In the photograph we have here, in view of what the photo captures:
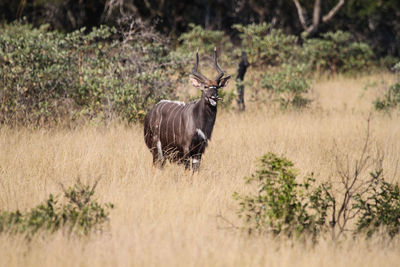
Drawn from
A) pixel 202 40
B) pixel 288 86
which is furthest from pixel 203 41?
pixel 288 86

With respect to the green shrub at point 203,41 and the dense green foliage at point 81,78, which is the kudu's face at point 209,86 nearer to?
the dense green foliage at point 81,78

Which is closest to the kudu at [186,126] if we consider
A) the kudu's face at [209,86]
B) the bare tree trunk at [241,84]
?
the kudu's face at [209,86]

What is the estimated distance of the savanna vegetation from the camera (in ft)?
12.9

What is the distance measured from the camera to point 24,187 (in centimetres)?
544

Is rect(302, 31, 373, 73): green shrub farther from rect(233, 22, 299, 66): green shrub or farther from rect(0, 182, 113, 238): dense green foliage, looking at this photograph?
rect(0, 182, 113, 238): dense green foliage

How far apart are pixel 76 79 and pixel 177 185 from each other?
4.69 metres

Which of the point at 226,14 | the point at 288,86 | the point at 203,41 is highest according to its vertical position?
A: the point at 226,14

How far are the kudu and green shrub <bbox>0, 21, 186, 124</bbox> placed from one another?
2198 mm

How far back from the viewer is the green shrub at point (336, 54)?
17.1m

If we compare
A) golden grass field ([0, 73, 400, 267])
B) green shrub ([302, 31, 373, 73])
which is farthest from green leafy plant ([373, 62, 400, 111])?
green shrub ([302, 31, 373, 73])

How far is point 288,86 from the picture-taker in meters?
11.5

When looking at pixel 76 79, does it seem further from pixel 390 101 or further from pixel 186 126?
pixel 390 101

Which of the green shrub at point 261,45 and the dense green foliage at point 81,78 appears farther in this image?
the green shrub at point 261,45

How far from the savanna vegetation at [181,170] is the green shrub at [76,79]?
3cm
